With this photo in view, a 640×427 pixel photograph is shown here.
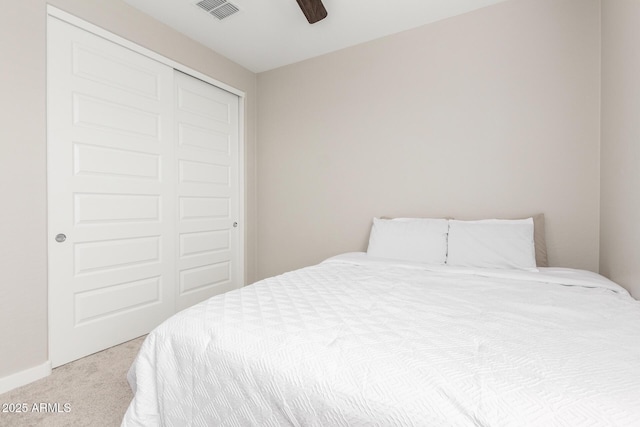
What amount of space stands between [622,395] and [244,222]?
119 inches

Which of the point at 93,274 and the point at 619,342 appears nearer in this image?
the point at 619,342

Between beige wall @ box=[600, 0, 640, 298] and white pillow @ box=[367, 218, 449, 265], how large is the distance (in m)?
0.89

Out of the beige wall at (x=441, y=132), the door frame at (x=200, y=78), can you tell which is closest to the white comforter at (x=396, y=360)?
the beige wall at (x=441, y=132)

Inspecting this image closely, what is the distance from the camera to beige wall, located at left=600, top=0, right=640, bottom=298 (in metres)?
1.40

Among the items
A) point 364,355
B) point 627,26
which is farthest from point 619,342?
point 627,26

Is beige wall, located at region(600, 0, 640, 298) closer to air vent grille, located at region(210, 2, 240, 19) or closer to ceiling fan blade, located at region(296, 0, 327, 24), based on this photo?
ceiling fan blade, located at region(296, 0, 327, 24)

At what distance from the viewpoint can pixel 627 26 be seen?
151 centimetres

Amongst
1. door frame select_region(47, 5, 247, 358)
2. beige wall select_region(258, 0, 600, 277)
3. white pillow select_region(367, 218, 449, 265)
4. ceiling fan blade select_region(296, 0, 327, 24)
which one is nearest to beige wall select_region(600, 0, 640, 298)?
beige wall select_region(258, 0, 600, 277)

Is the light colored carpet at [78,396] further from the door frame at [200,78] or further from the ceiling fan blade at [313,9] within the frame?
the ceiling fan blade at [313,9]

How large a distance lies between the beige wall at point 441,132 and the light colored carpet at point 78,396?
5.65 feet

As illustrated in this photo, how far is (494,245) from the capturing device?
1943 mm

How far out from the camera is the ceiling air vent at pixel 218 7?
2.20 metres

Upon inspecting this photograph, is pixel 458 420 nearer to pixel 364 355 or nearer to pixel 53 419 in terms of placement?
pixel 364 355

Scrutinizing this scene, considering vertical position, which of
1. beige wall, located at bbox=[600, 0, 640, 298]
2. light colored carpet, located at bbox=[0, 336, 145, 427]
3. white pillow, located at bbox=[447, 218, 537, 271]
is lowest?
light colored carpet, located at bbox=[0, 336, 145, 427]
